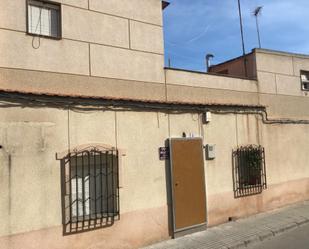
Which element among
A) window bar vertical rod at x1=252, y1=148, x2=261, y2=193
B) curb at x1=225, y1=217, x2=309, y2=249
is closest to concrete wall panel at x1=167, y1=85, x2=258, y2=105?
window bar vertical rod at x1=252, y1=148, x2=261, y2=193

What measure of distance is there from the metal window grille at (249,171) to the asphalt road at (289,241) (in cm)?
173

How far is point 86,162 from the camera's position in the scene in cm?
773

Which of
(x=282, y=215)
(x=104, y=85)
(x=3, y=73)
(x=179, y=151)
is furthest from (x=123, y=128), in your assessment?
(x=282, y=215)

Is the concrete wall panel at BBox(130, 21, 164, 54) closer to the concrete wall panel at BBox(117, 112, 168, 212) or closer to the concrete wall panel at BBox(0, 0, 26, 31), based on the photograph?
the concrete wall panel at BBox(117, 112, 168, 212)

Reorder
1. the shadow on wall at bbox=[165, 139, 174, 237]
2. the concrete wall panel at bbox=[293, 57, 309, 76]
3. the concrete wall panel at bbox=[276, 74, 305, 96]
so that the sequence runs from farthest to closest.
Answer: the concrete wall panel at bbox=[293, 57, 309, 76] < the concrete wall panel at bbox=[276, 74, 305, 96] < the shadow on wall at bbox=[165, 139, 174, 237]

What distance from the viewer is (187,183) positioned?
926 centimetres

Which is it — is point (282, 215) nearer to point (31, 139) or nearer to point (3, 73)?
point (31, 139)

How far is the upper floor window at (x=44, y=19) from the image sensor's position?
724 centimetres

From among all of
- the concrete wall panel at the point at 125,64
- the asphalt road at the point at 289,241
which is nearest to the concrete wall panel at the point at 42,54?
the concrete wall panel at the point at 125,64

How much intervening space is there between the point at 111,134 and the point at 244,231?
3.99 meters

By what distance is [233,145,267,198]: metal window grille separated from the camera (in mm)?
10648

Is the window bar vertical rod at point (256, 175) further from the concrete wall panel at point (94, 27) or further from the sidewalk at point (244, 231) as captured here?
the concrete wall panel at point (94, 27)

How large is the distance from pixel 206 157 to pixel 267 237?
92.9 inches

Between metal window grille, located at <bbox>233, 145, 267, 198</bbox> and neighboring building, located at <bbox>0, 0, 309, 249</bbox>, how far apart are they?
36mm
